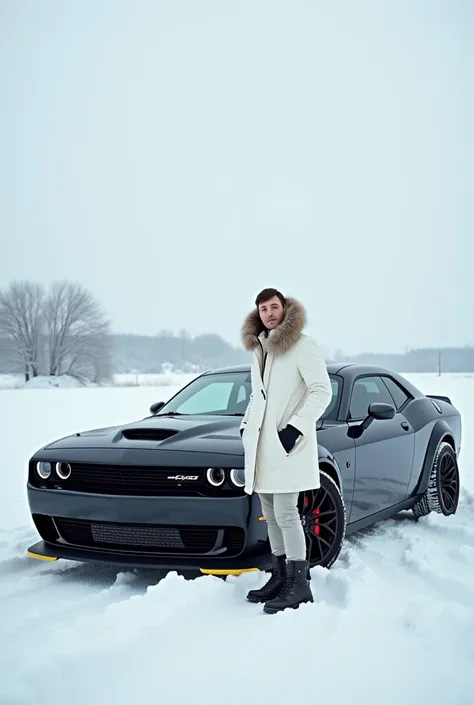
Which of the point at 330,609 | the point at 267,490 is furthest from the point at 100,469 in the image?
the point at 330,609

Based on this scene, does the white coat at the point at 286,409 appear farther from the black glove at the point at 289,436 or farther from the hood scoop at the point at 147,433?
the hood scoop at the point at 147,433

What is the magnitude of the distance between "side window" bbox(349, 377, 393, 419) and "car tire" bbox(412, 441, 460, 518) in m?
0.70

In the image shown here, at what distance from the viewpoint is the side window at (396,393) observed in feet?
20.2

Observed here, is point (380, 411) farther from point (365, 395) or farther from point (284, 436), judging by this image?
point (284, 436)

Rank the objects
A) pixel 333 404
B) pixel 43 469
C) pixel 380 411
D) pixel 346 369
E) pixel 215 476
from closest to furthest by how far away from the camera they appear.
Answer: pixel 215 476
pixel 43 469
pixel 380 411
pixel 333 404
pixel 346 369

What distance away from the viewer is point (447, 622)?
11.5 ft

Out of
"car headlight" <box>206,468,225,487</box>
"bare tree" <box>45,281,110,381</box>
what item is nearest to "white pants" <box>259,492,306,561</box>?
"car headlight" <box>206,468,225,487</box>

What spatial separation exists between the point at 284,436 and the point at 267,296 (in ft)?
2.58

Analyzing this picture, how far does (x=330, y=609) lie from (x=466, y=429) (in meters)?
11.0

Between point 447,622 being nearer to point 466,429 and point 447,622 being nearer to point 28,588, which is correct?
point 28,588

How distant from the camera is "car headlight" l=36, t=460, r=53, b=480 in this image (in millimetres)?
4641

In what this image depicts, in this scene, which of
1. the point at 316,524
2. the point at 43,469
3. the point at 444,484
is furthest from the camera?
the point at 444,484

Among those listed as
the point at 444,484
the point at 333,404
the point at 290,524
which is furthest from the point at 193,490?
the point at 444,484

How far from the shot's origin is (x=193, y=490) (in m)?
4.15
